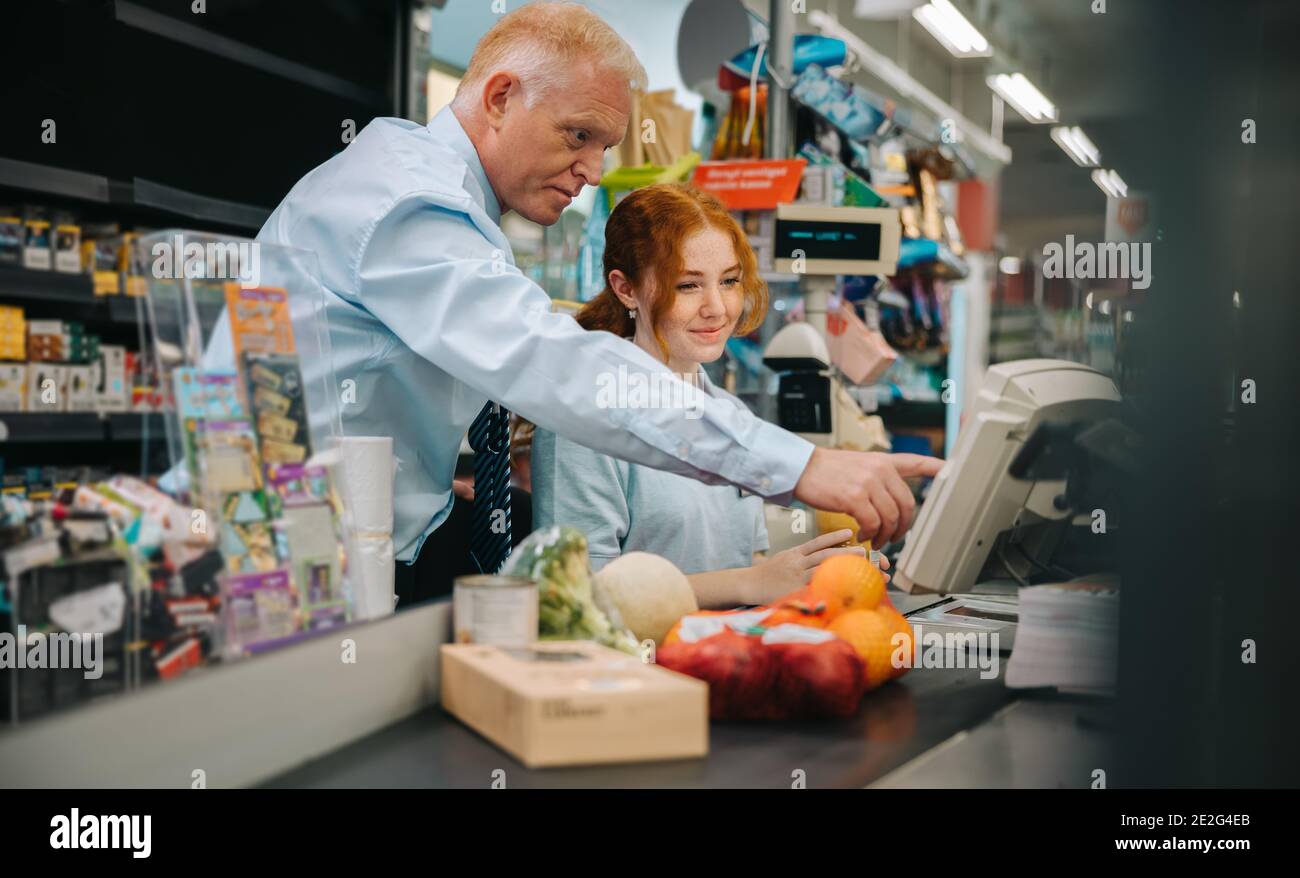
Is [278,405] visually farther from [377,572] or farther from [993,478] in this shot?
[993,478]

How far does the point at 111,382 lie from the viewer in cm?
356

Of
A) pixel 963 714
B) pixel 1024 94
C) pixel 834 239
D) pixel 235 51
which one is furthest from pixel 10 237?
pixel 1024 94

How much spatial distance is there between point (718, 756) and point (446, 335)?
0.81 m

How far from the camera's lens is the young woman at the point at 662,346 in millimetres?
2369

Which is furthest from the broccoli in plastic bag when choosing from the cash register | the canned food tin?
the cash register

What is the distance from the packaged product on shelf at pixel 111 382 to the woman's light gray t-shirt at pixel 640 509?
1.81 metres

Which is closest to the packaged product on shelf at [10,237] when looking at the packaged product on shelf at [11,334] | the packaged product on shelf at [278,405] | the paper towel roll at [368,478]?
the packaged product on shelf at [11,334]

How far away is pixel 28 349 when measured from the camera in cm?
339

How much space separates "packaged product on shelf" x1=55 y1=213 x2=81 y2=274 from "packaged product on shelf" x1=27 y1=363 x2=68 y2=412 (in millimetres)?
304

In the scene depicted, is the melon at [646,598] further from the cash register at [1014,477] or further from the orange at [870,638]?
the cash register at [1014,477]

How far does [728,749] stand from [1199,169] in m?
0.73

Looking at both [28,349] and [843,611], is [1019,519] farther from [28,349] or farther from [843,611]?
[28,349]
